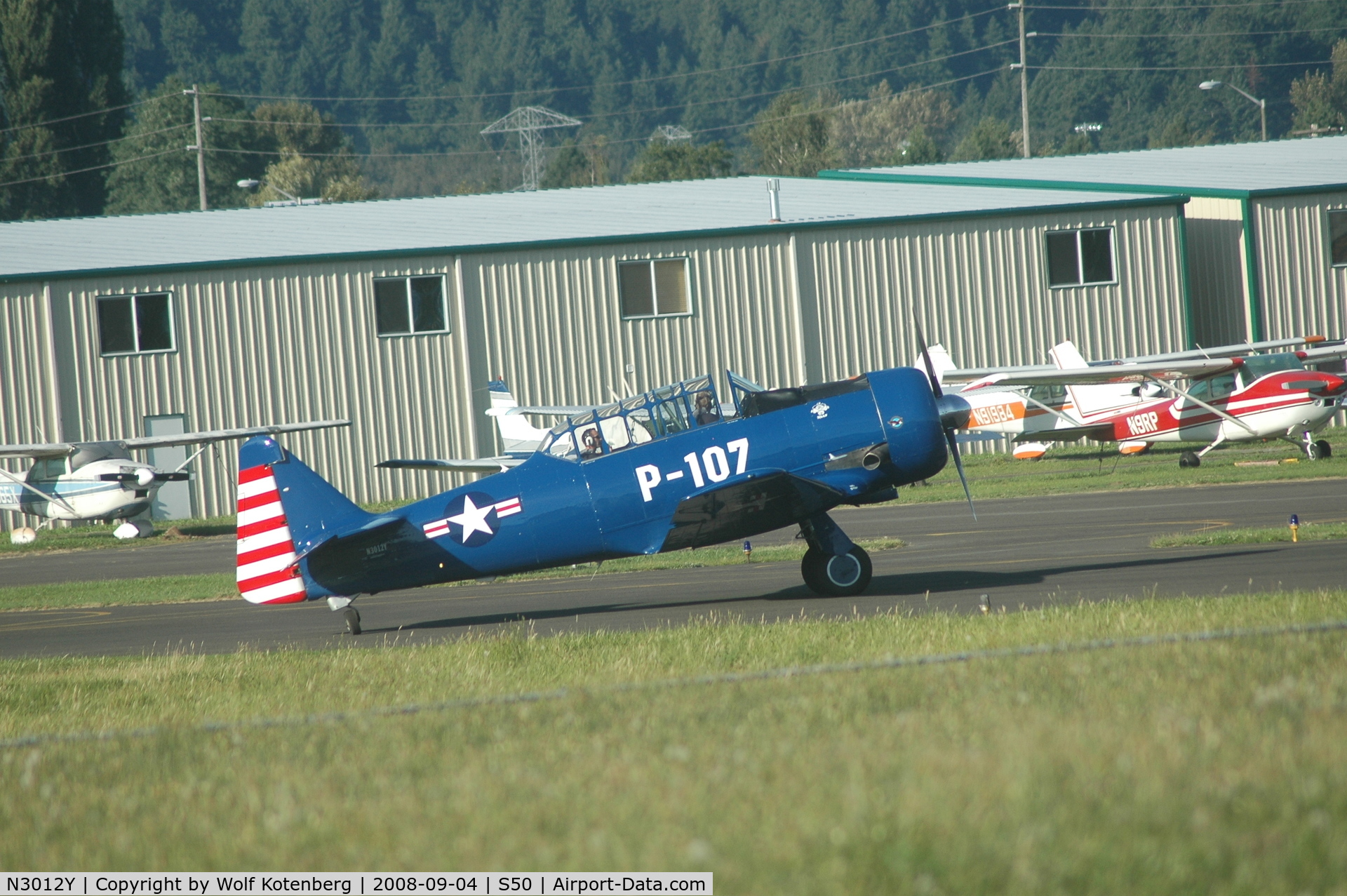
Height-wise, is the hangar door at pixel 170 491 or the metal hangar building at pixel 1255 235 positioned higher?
the metal hangar building at pixel 1255 235

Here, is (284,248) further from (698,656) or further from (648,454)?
(698,656)

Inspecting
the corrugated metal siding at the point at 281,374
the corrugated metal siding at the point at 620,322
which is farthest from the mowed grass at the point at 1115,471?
the corrugated metal siding at the point at 281,374

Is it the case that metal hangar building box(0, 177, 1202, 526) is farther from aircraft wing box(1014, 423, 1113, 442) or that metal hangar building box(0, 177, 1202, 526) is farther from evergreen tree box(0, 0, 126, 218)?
evergreen tree box(0, 0, 126, 218)

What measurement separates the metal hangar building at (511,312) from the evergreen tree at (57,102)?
51.0m

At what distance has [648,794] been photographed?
16.1 ft

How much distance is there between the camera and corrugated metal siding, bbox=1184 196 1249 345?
36031mm

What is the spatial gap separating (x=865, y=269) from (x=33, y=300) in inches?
832

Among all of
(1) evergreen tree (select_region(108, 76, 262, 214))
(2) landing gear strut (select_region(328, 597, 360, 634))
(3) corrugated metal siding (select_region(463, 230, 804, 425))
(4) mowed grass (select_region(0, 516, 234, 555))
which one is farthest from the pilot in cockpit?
(1) evergreen tree (select_region(108, 76, 262, 214))

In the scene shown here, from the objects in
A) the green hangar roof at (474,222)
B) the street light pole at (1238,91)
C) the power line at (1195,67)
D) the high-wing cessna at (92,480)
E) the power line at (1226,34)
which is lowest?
the high-wing cessna at (92,480)

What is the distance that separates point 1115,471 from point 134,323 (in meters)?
23.8

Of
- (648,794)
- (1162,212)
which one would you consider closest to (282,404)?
(1162,212)

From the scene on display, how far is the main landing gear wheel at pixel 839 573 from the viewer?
512 inches

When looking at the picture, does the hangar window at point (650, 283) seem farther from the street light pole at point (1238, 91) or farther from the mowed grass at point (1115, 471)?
the street light pole at point (1238, 91)

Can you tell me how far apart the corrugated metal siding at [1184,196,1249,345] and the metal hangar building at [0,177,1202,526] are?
9.86ft
